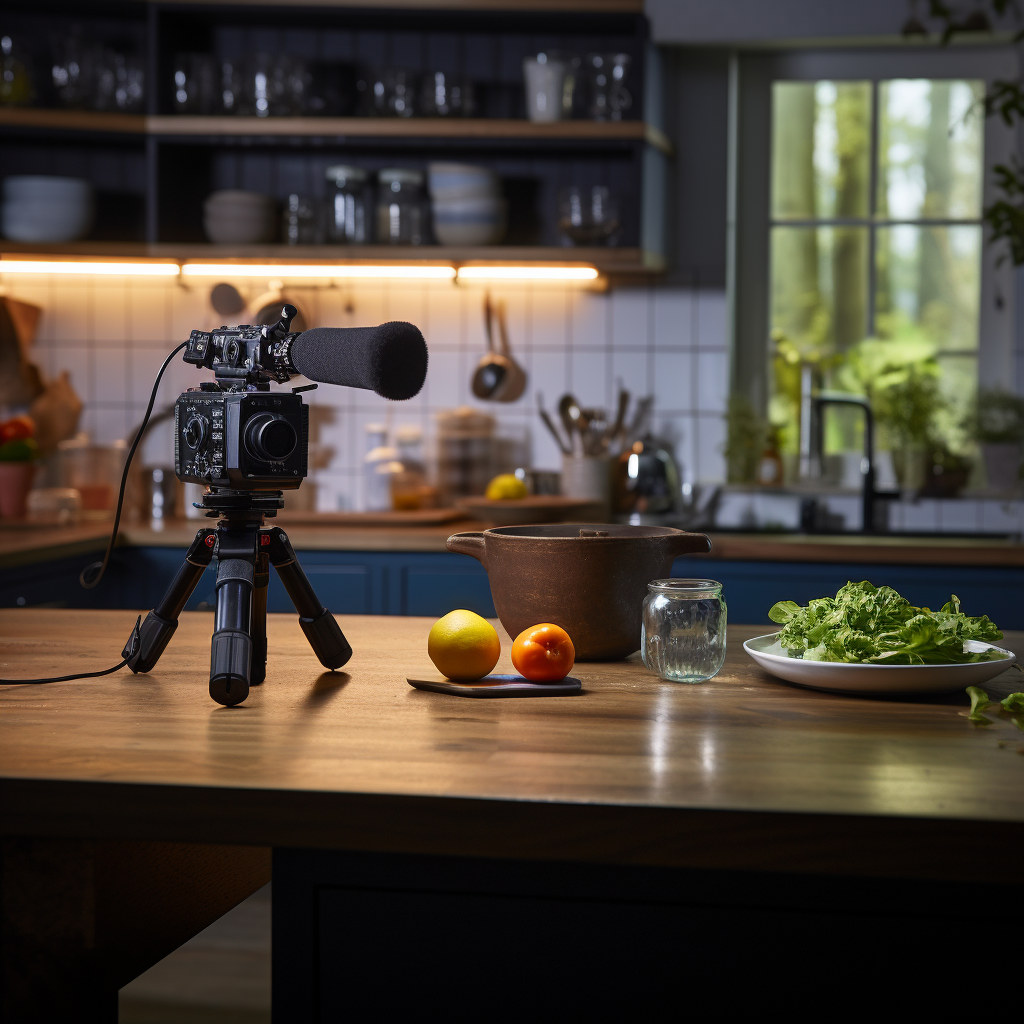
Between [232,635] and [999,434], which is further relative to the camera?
[999,434]

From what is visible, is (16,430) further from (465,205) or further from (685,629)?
(685,629)

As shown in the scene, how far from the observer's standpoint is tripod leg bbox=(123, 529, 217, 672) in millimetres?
1161

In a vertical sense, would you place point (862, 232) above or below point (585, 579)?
above

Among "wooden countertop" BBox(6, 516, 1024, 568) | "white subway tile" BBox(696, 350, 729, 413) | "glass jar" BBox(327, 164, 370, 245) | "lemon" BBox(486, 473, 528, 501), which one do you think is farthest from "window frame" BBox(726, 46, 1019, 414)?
"glass jar" BBox(327, 164, 370, 245)

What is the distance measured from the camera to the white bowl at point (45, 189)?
314 cm

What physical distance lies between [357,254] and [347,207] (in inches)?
6.5

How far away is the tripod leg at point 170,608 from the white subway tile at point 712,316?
240 centimetres

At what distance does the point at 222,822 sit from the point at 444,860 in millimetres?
173

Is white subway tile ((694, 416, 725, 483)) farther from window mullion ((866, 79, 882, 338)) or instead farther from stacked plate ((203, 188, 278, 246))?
stacked plate ((203, 188, 278, 246))

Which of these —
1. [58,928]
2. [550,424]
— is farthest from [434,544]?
[58,928]

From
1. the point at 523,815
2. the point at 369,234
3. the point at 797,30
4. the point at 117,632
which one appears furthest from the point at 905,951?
the point at 797,30

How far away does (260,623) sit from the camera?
1.16m

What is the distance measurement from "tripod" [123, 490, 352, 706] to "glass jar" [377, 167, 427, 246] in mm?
2092

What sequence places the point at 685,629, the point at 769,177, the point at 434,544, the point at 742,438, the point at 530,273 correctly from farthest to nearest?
the point at 769,177 → the point at 742,438 → the point at 530,273 → the point at 434,544 → the point at 685,629
